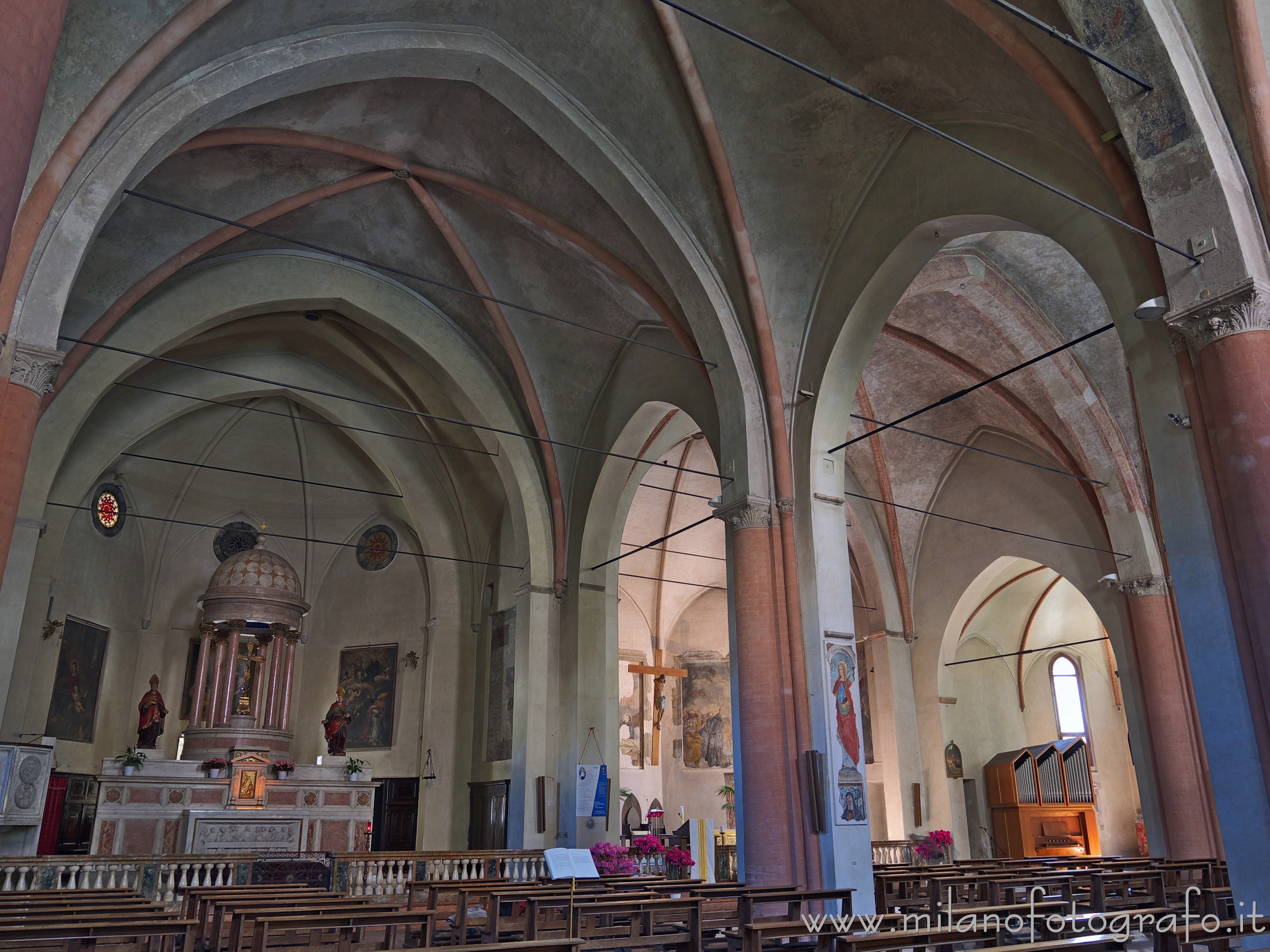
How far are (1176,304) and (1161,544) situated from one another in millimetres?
8994

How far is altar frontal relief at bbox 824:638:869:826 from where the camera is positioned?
32.6 ft

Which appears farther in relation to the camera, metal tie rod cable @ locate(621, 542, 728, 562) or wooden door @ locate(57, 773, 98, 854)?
metal tie rod cable @ locate(621, 542, 728, 562)

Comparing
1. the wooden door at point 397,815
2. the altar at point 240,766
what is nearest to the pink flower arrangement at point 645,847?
the altar at point 240,766

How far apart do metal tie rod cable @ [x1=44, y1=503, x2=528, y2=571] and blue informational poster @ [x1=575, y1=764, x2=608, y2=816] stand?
3487mm

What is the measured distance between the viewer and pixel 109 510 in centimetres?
1788

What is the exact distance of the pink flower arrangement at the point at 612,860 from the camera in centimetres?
1308

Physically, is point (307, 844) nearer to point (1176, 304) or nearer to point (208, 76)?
point (208, 76)

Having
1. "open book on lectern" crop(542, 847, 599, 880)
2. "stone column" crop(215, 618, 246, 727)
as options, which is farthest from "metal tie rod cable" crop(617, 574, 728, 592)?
"open book on lectern" crop(542, 847, 599, 880)

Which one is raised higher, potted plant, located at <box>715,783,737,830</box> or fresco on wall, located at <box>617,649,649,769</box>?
fresco on wall, located at <box>617,649,649,769</box>

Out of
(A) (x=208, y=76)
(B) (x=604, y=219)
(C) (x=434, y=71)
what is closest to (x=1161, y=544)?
(B) (x=604, y=219)

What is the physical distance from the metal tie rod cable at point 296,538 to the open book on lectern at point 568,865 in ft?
26.9

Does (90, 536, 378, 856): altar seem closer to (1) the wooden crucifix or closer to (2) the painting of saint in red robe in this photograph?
(1) the wooden crucifix

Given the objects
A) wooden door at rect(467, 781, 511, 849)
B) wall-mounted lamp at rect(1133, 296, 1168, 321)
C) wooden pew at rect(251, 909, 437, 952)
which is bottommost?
wooden pew at rect(251, 909, 437, 952)

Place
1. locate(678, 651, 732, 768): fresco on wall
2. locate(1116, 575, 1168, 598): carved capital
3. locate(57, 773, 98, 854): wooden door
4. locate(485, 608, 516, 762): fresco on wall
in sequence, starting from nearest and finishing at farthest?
locate(1116, 575, 1168, 598): carved capital < locate(57, 773, 98, 854): wooden door < locate(485, 608, 516, 762): fresco on wall < locate(678, 651, 732, 768): fresco on wall
